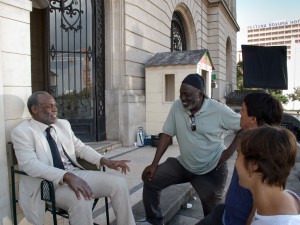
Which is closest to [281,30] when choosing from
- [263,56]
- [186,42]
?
[186,42]

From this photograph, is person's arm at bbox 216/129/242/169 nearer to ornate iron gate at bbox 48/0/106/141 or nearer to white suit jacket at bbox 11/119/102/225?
white suit jacket at bbox 11/119/102/225

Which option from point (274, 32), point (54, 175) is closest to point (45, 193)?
point (54, 175)

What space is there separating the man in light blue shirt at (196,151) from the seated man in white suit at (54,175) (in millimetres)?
375

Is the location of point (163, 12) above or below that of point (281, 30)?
below

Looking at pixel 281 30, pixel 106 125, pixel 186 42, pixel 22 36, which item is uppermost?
pixel 281 30

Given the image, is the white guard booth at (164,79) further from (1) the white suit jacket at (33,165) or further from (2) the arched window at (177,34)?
(1) the white suit jacket at (33,165)

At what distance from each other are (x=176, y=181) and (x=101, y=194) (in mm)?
778

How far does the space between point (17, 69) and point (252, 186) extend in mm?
2296

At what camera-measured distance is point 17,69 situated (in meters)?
2.95

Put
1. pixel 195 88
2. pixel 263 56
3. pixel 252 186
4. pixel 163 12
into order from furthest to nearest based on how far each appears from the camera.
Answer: pixel 163 12 → pixel 263 56 → pixel 195 88 → pixel 252 186

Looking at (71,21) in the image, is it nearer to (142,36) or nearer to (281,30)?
(142,36)

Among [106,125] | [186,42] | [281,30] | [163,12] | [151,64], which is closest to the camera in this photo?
[106,125]

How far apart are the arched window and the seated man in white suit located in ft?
35.6

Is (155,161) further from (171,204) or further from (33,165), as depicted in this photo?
(33,165)
